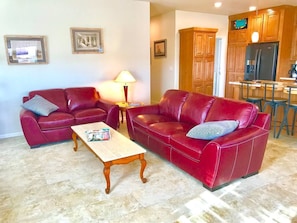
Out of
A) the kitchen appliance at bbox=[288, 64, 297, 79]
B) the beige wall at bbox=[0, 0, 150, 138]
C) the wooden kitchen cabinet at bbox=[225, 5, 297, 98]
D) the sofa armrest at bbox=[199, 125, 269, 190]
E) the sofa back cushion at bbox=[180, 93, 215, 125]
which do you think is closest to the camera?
the sofa armrest at bbox=[199, 125, 269, 190]

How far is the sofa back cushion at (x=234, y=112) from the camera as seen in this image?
2.63 m

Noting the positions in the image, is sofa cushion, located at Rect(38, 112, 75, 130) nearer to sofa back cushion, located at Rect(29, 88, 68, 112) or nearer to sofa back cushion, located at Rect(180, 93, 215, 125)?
sofa back cushion, located at Rect(29, 88, 68, 112)

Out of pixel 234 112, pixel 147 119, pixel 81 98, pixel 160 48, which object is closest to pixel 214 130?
pixel 234 112

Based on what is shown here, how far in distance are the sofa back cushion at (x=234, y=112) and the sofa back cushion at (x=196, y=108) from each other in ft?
0.31

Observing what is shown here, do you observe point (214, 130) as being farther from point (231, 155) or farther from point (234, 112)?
point (234, 112)

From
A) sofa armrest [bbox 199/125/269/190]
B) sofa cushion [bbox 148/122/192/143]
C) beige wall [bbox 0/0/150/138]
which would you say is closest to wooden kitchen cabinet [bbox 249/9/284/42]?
beige wall [bbox 0/0/150/138]

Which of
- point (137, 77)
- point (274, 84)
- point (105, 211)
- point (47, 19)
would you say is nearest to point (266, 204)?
point (105, 211)

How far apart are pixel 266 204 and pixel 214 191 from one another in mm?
484

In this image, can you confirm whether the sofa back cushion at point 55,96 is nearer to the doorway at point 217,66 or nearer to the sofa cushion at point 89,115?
the sofa cushion at point 89,115

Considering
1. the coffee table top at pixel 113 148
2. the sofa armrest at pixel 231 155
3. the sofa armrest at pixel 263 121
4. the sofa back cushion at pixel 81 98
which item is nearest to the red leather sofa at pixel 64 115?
the sofa back cushion at pixel 81 98

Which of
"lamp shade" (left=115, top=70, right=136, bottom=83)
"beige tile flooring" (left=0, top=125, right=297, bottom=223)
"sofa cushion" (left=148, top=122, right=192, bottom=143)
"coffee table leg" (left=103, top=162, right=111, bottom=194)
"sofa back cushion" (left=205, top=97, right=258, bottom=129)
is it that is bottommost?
"beige tile flooring" (left=0, top=125, right=297, bottom=223)

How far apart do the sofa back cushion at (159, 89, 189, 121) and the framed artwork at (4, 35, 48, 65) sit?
Answer: 242cm

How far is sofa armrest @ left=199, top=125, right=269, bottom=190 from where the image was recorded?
2.28 m

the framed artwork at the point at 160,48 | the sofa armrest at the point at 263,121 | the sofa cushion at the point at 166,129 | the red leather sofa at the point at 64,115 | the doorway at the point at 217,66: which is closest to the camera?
the sofa armrest at the point at 263,121
